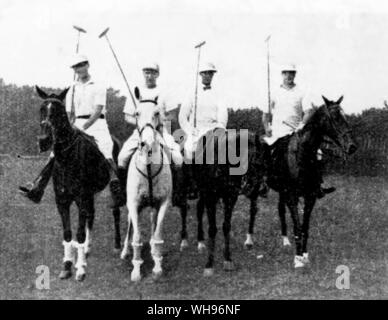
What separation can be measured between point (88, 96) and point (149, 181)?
5.76ft

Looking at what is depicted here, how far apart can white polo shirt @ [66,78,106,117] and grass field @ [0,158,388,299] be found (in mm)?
2125

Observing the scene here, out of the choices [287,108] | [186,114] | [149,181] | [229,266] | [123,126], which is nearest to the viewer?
[149,181]

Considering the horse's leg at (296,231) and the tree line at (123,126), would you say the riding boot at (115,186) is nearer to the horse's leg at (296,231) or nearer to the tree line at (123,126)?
the horse's leg at (296,231)

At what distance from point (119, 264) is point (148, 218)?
301 centimetres

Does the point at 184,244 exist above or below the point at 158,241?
below

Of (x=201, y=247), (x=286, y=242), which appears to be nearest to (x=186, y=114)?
(x=201, y=247)

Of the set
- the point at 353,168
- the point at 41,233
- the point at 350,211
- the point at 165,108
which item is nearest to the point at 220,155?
the point at 165,108

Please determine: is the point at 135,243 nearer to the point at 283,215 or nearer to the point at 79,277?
the point at 79,277

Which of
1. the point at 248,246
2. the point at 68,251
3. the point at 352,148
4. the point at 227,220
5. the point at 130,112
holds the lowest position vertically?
the point at 248,246

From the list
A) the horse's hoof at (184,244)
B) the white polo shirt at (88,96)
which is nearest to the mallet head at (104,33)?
the white polo shirt at (88,96)

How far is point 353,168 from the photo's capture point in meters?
15.6

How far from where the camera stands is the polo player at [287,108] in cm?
956

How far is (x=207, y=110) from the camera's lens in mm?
9367
